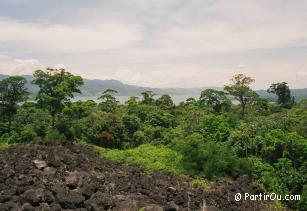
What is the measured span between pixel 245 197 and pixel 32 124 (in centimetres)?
2964

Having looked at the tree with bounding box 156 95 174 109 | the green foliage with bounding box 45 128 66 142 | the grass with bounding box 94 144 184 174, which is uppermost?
the tree with bounding box 156 95 174 109

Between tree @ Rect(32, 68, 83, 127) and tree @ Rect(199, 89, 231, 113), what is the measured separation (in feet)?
81.6

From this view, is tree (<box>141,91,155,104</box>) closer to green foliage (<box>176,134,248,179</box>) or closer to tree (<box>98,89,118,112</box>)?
tree (<box>98,89,118,112</box>)

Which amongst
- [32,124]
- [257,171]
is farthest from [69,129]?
[257,171]

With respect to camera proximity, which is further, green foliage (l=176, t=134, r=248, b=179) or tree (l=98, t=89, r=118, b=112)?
tree (l=98, t=89, r=118, b=112)

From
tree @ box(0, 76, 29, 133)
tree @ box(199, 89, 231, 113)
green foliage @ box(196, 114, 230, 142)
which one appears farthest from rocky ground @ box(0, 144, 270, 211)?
tree @ box(199, 89, 231, 113)

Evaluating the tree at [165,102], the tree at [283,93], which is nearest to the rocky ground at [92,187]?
the tree at [165,102]

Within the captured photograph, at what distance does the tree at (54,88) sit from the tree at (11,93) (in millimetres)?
3191

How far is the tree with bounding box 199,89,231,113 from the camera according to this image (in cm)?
6594

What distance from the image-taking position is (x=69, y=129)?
47719 millimetres

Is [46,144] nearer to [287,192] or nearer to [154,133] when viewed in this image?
[154,133]

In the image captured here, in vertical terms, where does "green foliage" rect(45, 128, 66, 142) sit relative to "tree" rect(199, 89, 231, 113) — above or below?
below

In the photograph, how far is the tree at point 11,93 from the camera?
4900 cm

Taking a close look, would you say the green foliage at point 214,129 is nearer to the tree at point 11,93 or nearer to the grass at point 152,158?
the grass at point 152,158
